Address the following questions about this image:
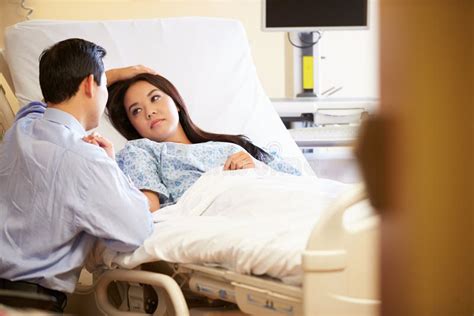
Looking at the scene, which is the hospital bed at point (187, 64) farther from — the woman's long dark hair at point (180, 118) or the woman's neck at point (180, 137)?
the woman's neck at point (180, 137)

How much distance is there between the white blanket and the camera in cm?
151

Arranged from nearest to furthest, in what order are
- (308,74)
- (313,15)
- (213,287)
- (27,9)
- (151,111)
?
(213,287), (151,111), (313,15), (308,74), (27,9)

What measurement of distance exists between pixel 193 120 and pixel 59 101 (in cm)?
84

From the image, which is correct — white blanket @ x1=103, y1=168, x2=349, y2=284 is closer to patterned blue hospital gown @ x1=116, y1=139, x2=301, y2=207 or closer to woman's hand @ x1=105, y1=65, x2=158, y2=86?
patterned blue hospital gown @ x1=116, y1=139, x2=301, y2=207

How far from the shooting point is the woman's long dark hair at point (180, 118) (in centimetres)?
252

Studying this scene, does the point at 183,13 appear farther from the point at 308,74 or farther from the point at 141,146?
the point at 141,146

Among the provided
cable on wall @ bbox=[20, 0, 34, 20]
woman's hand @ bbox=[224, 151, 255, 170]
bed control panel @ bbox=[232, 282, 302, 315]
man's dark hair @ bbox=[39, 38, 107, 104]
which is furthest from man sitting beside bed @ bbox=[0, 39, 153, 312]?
cable on wall @ bbox=[20, 0, 34, 20]

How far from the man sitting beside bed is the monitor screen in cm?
190

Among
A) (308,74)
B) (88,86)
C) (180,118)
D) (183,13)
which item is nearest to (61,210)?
(88,86)

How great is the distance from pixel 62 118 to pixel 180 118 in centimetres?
70

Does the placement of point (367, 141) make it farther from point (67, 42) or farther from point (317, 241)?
point (67, 42)

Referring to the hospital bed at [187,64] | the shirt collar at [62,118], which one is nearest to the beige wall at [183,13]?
the hospital bed at [187,64]

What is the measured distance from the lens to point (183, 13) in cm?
446

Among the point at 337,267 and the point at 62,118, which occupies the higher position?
the point at 62,118
